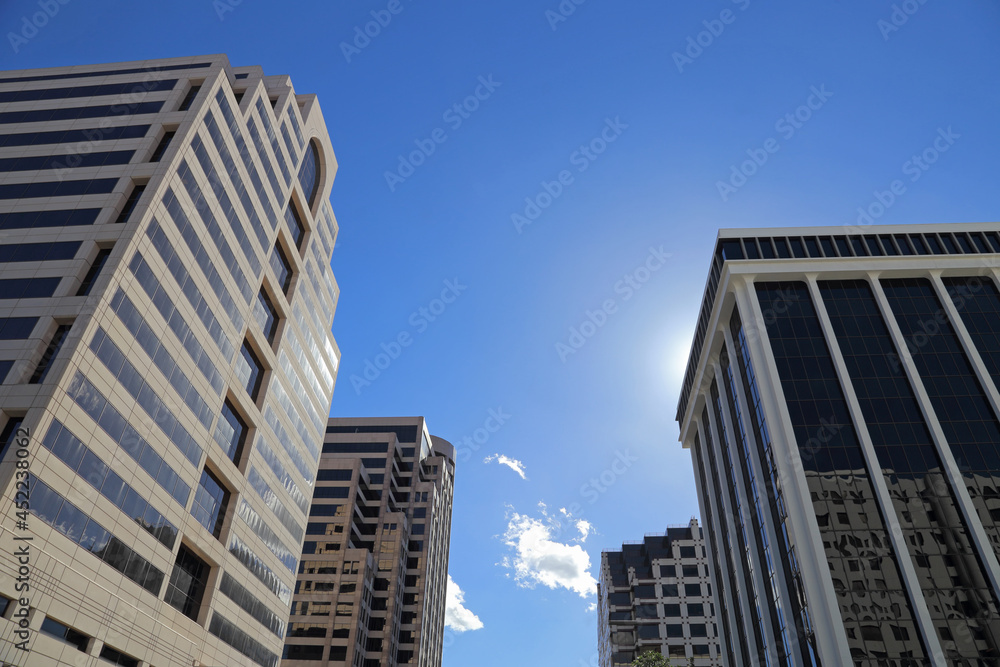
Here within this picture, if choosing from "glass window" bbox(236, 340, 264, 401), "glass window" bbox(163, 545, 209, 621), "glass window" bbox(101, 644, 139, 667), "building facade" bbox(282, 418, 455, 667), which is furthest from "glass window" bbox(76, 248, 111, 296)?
"building facade" bbox(282, 418, 455, 667)

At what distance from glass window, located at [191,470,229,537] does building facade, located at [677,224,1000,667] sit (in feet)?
135

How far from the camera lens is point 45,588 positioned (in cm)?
2888

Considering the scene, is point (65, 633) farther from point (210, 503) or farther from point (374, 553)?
point (374, 553)

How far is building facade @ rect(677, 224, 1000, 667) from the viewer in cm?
3875

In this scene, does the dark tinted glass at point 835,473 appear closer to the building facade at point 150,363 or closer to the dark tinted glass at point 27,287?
the building facade at point 150,363

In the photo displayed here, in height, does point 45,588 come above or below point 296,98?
below

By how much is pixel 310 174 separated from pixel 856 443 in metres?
57.3

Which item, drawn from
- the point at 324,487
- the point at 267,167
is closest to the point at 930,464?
the point at 267,167

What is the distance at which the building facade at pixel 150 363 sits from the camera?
101 ft

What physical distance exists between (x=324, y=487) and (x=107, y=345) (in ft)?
253

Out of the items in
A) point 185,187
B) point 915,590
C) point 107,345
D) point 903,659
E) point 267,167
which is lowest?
point 903,659

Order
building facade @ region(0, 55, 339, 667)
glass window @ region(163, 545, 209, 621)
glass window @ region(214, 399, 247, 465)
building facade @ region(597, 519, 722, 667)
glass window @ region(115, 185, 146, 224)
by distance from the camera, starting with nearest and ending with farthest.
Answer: building facade @ region(0, 55, 339, 667) < glass window @ region(115, 185, 146, 224) < glass window @ region(163, 545, 209, 621) < glass window @ region(214, 399, 247, 465) < building facade @ region(597, 519, 722, 667)

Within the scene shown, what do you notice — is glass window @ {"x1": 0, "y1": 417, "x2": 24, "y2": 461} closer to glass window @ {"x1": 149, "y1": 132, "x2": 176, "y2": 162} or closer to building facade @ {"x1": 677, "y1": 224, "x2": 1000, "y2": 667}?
glass window @ {"x1": 149, "y1": 132, "x2": 176, "y2": 162}

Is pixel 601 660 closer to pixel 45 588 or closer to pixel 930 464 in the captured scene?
pixel 930 464
